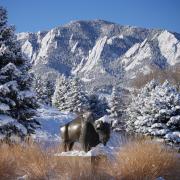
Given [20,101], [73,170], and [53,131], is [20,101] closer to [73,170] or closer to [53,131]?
[73,170]

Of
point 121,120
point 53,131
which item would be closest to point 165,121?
point 53,131

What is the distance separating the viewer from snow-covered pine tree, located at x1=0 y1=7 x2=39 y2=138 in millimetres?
16156

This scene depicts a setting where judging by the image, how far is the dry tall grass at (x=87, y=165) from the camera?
654cm

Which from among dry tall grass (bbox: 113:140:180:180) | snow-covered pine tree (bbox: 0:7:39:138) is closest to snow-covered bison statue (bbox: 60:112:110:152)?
dry tall grass (bbox: 113:140:180:180)

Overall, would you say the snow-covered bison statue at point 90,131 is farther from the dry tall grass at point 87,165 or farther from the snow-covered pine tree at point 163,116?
the snow-covered pine tree at point 163,116

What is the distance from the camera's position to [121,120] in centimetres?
5244

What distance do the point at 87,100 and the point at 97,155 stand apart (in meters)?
47.2

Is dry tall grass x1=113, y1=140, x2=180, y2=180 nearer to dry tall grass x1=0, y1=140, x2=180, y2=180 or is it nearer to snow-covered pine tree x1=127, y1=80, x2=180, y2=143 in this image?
dry tall grass x1=0, y1=140, x2=180, y2=180

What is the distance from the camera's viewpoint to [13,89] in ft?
54.1

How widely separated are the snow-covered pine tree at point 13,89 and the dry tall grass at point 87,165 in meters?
8.77

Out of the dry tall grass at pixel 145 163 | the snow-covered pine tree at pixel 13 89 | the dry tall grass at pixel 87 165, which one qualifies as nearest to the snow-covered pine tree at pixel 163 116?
Result: the snow-covered pine tree at pixel 13 89

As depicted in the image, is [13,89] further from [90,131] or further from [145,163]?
[145,163]

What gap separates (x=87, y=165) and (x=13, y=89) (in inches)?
411

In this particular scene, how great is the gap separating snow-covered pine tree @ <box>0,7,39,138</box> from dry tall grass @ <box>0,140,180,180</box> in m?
8.77
